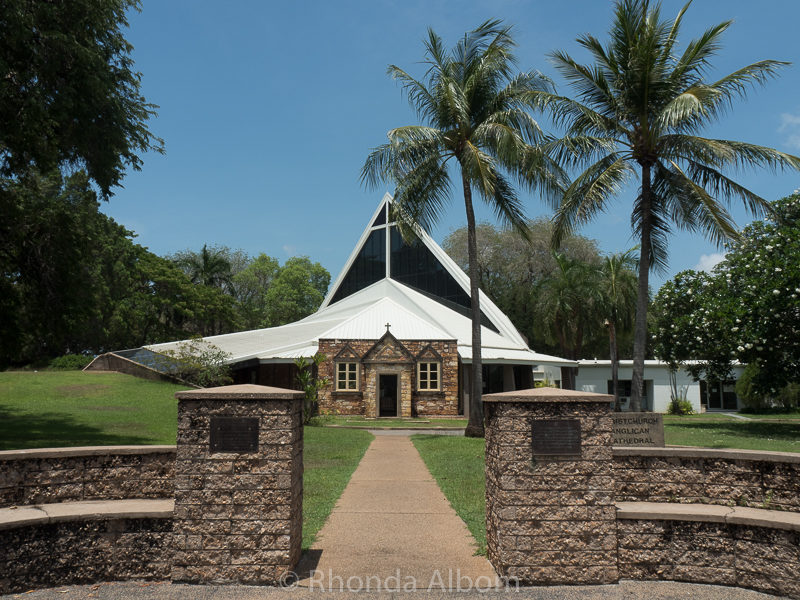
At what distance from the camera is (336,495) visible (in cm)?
904

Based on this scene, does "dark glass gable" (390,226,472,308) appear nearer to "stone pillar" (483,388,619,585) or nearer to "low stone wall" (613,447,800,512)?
"low stone wall" (613,447,800,512)

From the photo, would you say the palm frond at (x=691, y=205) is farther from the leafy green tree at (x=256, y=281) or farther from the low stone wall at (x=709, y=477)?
the leafy green tree at (x=256, y=281)

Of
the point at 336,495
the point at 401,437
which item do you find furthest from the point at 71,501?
the point at 401,437

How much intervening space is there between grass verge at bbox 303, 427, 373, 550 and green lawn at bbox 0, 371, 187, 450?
3.73 meters

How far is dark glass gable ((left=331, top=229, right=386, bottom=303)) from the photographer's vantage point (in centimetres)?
4312

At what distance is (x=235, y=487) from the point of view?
211 inches

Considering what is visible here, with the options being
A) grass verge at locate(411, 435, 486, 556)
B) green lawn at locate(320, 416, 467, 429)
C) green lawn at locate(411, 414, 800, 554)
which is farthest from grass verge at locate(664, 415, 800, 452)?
green lawn at locate(320, 416, 467, 429)

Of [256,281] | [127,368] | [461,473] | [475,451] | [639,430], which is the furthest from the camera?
[256,281]

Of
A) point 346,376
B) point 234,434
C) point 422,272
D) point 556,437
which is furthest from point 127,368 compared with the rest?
point 556,437

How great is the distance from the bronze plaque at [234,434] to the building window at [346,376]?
74.3 feet

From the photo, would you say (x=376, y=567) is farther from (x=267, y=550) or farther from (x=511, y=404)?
(x=511, y=404)

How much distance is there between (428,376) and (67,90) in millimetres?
19845

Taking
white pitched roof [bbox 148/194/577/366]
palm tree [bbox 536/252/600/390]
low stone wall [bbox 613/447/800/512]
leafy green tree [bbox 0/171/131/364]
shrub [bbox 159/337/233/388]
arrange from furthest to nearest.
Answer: palm tree [bbox 536/252/600/390], white pitched roof [bbox 148/194/577/366], shrub [bbox 159/337/233/388], leafy green tree [bbox 0/171/131/364], low stone wall [bbox 613/447/800/512]

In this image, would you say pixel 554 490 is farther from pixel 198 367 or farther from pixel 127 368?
pixel 127 368
